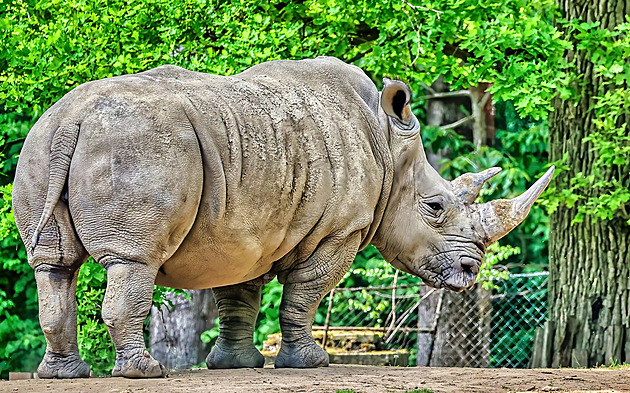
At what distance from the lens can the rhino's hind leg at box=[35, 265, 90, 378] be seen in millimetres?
6301

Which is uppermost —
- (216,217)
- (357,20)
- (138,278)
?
(357,20)

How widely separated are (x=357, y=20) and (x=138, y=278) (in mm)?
5158

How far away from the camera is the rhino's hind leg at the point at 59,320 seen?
20.7 feet

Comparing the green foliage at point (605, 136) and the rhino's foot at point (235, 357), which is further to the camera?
the green foliage at point (605, 136)

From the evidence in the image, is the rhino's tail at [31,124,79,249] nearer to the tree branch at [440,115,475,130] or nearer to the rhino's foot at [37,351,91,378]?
the rhino's foot at [37,351,91,378]

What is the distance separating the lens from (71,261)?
6293mm

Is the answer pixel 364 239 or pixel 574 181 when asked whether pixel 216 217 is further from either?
pixel 574 181

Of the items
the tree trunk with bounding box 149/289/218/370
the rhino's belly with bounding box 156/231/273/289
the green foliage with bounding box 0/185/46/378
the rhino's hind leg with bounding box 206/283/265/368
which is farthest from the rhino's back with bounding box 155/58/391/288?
the green foliage with bounding box 0/185/46/378

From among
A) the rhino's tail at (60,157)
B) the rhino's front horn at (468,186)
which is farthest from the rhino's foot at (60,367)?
the rhino's front horn at (468,186)

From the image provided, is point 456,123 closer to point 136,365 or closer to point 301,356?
point 301,356

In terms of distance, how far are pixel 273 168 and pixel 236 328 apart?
63.2 inches

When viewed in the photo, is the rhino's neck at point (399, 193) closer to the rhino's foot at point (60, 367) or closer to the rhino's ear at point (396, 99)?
the rhino's ear at point (396, 99)

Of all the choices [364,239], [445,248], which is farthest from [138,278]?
[445,248]

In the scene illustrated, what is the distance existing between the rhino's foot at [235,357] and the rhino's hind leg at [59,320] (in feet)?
4.83
